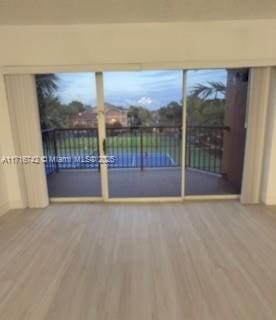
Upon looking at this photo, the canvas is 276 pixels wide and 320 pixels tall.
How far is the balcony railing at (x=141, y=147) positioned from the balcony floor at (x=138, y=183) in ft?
0.54

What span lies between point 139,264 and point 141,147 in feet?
9.31

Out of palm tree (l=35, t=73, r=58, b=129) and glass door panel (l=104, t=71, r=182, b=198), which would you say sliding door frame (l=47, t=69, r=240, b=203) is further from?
palm tree (l=35, t=73, r=58, b=129)

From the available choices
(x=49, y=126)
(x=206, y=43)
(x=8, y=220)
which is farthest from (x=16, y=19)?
(x=8, y=220)

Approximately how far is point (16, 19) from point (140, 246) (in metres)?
2.90

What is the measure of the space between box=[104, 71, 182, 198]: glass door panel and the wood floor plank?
897 mm

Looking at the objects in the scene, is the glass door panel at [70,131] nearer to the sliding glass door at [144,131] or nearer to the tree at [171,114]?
the sliding glass door at [144,131]

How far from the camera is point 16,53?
2.97 m

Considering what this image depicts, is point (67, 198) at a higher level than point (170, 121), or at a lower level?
lower

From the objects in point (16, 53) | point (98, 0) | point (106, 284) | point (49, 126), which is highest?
point (98, 0)

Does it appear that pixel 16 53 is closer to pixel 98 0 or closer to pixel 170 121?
pixel 98 0

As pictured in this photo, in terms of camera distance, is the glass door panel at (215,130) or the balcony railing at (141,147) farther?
the balcony railing at (141,147)

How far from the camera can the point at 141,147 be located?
475 centimetres

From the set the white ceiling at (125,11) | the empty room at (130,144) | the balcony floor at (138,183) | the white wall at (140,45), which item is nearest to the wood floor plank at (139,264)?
the empty room at (130,144)

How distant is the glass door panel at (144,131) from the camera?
3430 millimetres
